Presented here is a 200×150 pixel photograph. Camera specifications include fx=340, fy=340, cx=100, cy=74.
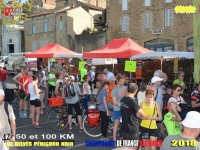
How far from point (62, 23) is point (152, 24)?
13.7 metres

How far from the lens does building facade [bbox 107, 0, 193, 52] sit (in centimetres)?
3222

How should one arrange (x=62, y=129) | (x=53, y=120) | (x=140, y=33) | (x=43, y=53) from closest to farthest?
1. (x=62, y=129)
2. (x=53, y=120)
3. (x=43, y=53)
4. (x=140, y=33)

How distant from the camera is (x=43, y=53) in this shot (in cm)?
1780

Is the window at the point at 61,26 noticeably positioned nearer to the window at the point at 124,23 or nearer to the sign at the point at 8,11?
the window at the point at 124,23

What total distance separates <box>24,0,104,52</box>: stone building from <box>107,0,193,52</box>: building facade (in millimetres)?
5408

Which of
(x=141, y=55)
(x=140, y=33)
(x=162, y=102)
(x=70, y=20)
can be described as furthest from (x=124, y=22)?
(x=162, y=102)

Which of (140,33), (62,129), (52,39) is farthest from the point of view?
(52,39)

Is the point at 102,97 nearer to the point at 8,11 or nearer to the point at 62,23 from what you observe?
the point at 8,11

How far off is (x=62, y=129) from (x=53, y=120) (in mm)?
1331

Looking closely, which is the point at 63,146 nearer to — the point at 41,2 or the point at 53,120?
the point at 53,120

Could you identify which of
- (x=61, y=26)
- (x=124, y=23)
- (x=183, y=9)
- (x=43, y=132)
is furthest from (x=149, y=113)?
(x=61, y=26)

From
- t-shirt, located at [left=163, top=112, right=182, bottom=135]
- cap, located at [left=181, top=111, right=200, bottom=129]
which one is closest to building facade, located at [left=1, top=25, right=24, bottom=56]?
t-shirt, located at [left=163, top=112, right=182, bottom=135]

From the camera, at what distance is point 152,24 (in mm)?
34875

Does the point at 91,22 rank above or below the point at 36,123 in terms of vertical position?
above
